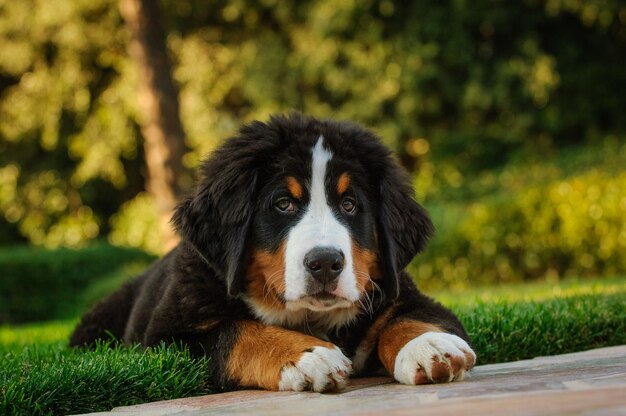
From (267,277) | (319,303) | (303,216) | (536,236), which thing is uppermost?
(303,216)

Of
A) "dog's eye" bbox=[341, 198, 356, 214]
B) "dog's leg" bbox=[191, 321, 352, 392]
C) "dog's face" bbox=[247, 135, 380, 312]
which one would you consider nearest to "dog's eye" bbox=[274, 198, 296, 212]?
"dog's face" bbox=[247, 135, 380, 312]

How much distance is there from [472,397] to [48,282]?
12.8 metres

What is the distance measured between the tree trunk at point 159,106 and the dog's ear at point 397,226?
1029cm

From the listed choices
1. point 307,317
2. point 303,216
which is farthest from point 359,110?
point 303,216

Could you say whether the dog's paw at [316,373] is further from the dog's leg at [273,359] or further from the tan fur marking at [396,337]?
the tan fur marking at [396,337]

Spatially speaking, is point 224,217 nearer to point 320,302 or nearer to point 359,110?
point 320,302

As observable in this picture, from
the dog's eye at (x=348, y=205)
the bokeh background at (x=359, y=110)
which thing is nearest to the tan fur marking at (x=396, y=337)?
the dog's eye at (x=348, y=205)

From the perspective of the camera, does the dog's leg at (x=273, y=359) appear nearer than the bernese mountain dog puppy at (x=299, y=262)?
Yes

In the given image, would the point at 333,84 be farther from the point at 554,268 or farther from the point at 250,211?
the point at 250,211

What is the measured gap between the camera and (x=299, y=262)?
3.48 m

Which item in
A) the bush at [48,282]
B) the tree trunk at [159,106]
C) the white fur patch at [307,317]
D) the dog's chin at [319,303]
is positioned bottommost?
the bush at [48,282]

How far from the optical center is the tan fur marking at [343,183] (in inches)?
151

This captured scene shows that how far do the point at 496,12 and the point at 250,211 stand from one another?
1407cm

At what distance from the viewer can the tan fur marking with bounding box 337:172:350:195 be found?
12.6 feet
